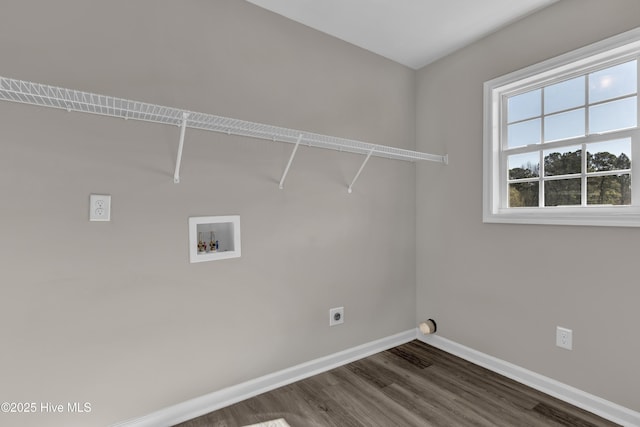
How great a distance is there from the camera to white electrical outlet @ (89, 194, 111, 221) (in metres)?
1.42

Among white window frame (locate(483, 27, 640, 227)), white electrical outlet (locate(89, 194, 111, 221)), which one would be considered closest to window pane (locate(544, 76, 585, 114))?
white window frame (locate(483, 27, 640, 227))

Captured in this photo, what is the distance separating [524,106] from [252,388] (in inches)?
99.6

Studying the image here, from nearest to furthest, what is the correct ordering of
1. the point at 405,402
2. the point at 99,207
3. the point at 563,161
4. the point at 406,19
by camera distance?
the point at 99,207
the point at 405,402
the point at 563,161
the point at 406,19

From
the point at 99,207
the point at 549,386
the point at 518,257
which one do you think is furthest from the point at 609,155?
the point at 99,207

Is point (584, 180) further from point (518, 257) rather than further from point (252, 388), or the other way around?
point (252, 388)

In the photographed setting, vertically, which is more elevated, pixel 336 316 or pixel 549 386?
pixel 336 316

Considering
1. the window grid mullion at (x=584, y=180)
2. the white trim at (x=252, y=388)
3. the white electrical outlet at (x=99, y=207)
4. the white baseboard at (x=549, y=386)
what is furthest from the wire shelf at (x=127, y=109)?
the white baseboard at (x=549, y=386)

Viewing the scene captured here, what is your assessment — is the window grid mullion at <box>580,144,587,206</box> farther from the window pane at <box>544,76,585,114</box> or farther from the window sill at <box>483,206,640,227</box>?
the window pane at <box>544,76,585,114</box>

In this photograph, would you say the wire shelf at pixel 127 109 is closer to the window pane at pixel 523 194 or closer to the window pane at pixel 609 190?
the window pane at pixel 523 194

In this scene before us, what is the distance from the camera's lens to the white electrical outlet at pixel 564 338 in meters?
1.80

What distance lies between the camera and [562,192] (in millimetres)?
1910

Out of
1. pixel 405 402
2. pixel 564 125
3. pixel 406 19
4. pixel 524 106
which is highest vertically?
pixel 406 19

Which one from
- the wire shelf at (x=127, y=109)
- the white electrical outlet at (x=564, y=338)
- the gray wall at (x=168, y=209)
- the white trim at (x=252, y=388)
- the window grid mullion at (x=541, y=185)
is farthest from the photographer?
the window grid mullion at (x=541, y=185)

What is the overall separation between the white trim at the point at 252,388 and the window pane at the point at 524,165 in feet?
5.02
